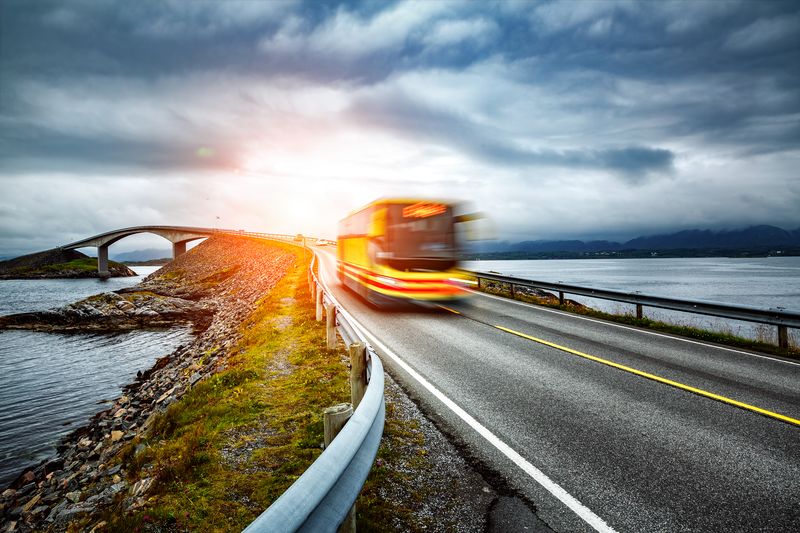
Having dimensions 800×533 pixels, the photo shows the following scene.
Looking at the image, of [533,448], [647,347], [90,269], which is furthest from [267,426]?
[90,269]

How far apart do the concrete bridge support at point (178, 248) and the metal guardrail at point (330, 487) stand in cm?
10019

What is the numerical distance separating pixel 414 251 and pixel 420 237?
1.82 feet

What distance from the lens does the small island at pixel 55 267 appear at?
310 feet

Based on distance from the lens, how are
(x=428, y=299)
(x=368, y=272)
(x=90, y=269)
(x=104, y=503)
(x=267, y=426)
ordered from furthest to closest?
(x=90, y=269)
(x=368, y=272)
(x=428, y=299)
(x=267, y=426)
(x=104, y=503)

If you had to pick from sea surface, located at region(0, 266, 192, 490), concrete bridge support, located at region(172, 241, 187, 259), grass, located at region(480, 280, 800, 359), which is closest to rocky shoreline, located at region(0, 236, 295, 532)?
sea surface, located at region(0, 266, 192, 490)

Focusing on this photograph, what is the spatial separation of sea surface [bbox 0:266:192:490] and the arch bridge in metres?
67.2

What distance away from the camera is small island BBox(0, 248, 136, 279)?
310 feet

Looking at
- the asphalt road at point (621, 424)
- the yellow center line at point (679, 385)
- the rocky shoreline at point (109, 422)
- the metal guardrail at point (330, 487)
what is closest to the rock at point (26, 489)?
the rocky shoreline at point (109, 422)

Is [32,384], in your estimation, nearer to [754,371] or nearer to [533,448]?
[533,448]

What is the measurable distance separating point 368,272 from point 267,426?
33.1 ft

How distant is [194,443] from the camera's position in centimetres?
520

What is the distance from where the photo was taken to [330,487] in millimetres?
1651

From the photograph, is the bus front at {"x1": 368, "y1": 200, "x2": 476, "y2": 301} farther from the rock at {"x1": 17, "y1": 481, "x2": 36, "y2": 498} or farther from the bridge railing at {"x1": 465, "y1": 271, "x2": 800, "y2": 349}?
the rock at {"x1": 17, "y1": 481, "x2": 36, "y2": 498}

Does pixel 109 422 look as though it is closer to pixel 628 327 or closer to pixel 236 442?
pixel 236 442
